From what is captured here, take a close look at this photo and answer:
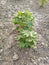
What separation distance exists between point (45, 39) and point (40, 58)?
58cm

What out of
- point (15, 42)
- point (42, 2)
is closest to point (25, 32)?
point (15, 42)

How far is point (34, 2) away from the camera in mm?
5875

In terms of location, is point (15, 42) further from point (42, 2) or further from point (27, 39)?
point (42, 2)

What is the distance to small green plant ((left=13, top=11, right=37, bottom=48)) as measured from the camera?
3.93 m

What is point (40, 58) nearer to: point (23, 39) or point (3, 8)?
point (23, 39)

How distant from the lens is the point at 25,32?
156 inches

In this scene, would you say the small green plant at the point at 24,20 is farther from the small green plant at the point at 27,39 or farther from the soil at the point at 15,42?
the soil at the point at 15,42

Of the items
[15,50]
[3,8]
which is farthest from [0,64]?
[3,8]

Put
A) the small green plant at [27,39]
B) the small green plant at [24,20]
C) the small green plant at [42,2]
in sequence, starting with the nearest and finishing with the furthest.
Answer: the small green plant at [27,39]
the small green plant at [24,20]
the small green plant at [42,2]

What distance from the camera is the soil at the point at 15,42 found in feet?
13.1

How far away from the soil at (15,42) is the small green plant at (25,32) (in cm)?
19

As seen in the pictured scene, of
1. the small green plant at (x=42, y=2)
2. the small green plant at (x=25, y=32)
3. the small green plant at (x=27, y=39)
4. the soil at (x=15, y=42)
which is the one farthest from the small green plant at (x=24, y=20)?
the small green plant at (x=42, y=2)

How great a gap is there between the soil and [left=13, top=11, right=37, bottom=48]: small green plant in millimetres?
187

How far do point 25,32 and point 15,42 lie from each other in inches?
16.8
